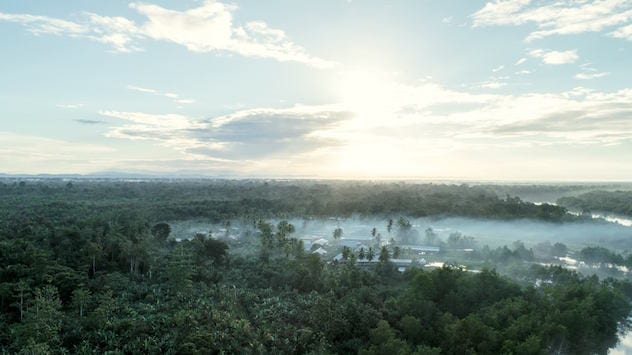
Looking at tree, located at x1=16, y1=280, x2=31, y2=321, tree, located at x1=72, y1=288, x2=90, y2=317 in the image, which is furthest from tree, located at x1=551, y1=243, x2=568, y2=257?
tree, located at x1=16, y1=280, x2=31, y2=321

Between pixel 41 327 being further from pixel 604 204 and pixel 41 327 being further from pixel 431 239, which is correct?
pixel 604 204

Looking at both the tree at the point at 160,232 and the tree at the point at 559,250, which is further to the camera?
the tree at the point at 559,250

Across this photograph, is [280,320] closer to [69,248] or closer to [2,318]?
[2,318]

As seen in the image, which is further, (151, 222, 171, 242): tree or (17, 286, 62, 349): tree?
(151, 222, 171, 242): tree

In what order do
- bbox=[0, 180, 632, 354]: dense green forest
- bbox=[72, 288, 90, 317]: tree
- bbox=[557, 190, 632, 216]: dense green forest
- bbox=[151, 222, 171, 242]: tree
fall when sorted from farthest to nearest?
bbox=[557, 190, 632, 216]: dense green forest → bbox=[151, 222, 171, 242]: tree → bbox=[72, 288, 90, 317]: tree → bbox=[0, 180, 632, 354]: dense green forest

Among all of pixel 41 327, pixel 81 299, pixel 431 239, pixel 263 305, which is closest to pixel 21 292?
pixel 81 299

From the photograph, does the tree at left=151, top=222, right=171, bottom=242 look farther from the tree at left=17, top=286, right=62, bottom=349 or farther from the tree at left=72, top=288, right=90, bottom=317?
the tree at left=17, top=286, right=62, bottom=349

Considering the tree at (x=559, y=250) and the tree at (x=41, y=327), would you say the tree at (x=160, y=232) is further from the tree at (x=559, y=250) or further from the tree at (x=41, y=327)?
the tree at (x=559, y=250)

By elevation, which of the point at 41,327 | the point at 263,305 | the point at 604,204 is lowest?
the point at 263,305

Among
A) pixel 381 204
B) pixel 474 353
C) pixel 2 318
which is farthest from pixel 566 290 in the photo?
pixel 381 204


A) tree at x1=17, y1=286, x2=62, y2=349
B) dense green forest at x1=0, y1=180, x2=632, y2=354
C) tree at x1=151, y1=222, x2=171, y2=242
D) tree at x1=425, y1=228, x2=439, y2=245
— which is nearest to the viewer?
tree at x1=17, y1=286, x2=62, y2=349

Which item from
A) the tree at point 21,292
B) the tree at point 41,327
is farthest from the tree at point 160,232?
the tree at point 41,327
